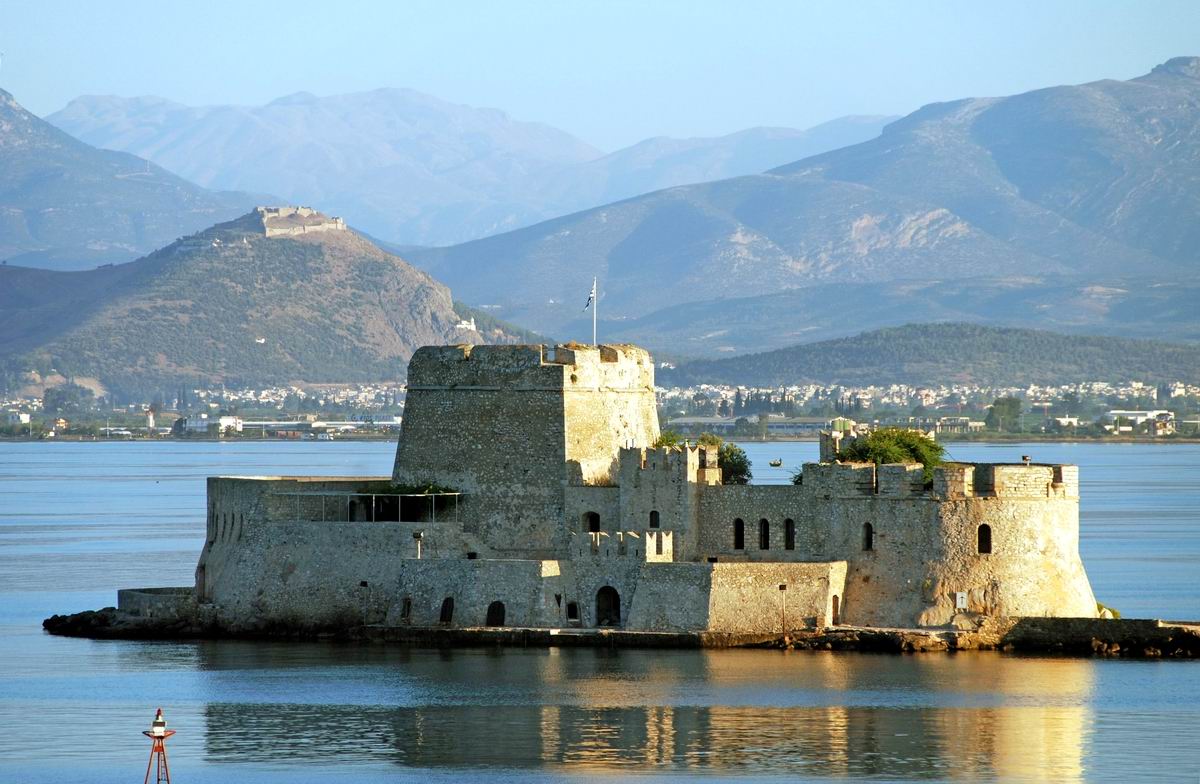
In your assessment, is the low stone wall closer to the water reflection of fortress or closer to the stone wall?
the water reflection of fortress

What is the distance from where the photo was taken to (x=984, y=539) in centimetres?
4669

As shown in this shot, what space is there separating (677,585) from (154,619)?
12554 millimetres

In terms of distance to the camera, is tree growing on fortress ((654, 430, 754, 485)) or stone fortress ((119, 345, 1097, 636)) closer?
stone fortress ((119, 345, 1097, 636))

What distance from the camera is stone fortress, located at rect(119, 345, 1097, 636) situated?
46781mm

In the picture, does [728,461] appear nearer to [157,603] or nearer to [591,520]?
[591,520]

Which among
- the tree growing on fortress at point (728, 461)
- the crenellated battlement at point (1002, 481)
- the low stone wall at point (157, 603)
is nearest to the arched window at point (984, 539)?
the crenellated battlement at point (1002, 481)

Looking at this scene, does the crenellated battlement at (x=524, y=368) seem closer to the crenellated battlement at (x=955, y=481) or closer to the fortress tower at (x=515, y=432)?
the fortress tower at (x=515, y=432)

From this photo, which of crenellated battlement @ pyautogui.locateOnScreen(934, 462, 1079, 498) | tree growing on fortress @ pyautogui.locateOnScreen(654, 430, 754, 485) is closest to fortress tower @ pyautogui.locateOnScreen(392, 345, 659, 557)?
tree growing on fortress @ pyautogui.locateOnScreen(654, 430, 754, 485)

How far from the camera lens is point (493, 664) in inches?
1831

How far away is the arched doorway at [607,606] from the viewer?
48188 millimetres

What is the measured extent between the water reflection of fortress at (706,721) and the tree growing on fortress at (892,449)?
5.14 meters

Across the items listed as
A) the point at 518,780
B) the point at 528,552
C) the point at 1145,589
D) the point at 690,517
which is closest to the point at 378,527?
the point at 528,552

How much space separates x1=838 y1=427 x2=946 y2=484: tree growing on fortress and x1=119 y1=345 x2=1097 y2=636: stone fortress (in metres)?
2.03

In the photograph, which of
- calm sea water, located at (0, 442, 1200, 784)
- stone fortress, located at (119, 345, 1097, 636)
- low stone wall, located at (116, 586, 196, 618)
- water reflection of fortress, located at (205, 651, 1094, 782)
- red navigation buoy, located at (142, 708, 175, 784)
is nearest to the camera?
red navigation buoy, located at (142, 708, 175, 784)
